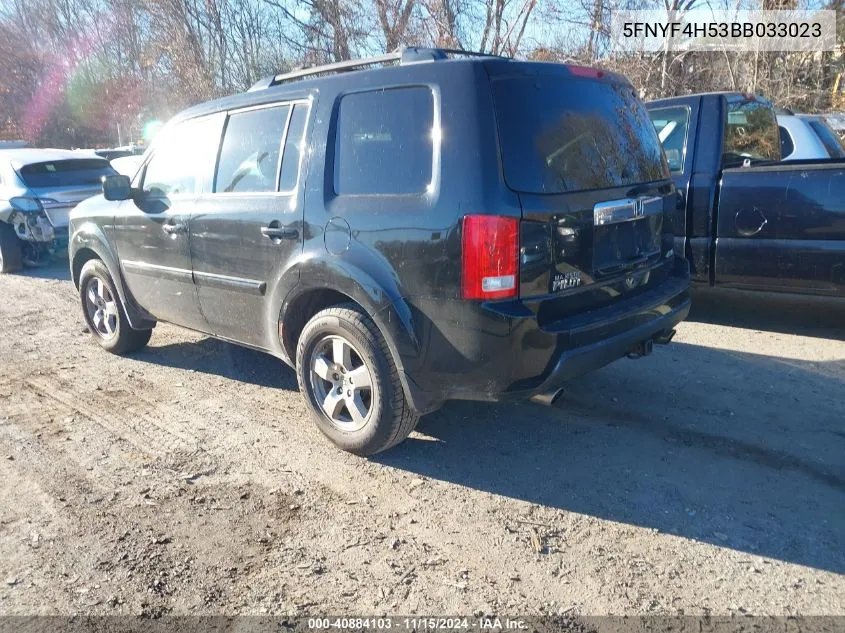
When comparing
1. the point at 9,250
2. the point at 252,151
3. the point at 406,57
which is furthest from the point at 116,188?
the point at 9,250

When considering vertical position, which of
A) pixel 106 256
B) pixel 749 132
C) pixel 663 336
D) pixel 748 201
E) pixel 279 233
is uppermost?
pixel 749 132

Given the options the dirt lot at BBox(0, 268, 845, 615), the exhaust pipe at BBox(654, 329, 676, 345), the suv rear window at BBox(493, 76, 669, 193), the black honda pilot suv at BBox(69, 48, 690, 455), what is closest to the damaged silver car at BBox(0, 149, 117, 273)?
the dirt lot at BBox(0, 268, 845, 615)

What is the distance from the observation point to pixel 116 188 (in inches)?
192

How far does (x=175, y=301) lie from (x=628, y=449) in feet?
10.3

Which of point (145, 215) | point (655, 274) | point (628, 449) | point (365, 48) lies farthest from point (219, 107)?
point (365, 48)

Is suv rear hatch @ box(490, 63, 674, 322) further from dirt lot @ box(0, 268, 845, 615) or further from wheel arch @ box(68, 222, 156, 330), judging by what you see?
wheel arch @ box(68, 222, 156, 330)

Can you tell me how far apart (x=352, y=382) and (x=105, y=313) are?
10.1 feet

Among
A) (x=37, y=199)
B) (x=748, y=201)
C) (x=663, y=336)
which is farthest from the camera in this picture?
(x=37, y=199)

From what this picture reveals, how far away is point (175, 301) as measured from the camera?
4.82 meters

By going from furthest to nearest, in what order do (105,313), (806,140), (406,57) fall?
(806,140)
(105,313)
(406,57)

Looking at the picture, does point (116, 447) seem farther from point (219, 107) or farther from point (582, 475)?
point (582, 475)

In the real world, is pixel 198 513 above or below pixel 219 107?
below

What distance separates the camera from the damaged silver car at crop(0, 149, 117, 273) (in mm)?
9680

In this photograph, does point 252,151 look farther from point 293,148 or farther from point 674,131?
point 674,131
